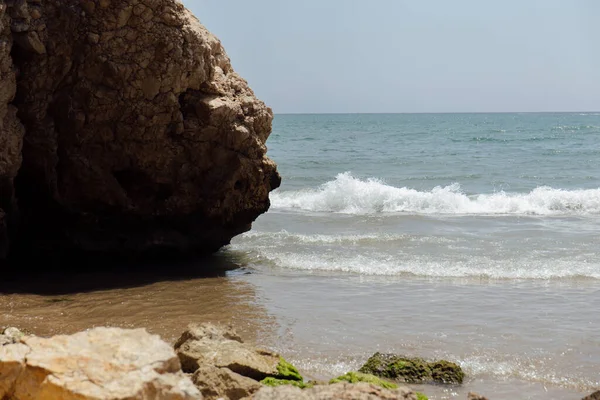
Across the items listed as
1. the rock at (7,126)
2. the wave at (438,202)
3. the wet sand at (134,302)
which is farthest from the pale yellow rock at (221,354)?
the wave at (438,202)

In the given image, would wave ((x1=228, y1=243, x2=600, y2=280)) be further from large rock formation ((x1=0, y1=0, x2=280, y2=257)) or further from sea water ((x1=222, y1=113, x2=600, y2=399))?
large rock formation ((x1=0, y1=0, x2=280, y2=257))

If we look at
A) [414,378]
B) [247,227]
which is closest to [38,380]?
[414,378]

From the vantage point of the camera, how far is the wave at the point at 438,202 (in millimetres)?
20359

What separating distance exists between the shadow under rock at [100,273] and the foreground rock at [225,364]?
455cm

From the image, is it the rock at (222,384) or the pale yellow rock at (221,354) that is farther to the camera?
the pale yellow rock at (221,354)

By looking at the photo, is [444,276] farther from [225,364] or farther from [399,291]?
[225,364]

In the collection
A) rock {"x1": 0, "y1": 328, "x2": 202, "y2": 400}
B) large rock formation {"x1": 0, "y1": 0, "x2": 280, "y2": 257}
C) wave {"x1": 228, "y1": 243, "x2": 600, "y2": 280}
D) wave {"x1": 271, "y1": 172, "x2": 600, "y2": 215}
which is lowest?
wave {"x1": 228, "y1": 243, "x2": 600, "y2": 280}

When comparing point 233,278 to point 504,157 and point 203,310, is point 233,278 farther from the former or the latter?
point 504,157

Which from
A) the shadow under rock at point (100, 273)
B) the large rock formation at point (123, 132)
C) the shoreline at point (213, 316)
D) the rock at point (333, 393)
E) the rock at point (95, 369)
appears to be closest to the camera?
the rock at point (95, 369)

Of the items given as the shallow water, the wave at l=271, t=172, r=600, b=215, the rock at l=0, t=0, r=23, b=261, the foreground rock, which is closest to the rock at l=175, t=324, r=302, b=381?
the foreground rock

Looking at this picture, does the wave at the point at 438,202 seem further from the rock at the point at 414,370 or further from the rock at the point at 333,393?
the rock at the point at 333,393

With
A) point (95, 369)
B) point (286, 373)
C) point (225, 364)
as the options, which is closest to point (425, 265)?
point (286, 373)

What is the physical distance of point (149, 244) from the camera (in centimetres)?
1224

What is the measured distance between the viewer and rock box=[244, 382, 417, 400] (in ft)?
14.0
